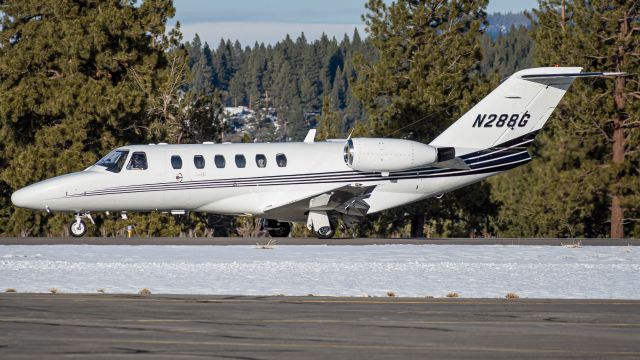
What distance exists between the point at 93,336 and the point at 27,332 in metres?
0.81

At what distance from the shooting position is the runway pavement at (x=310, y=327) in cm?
1109

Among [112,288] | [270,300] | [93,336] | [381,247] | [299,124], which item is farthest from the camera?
[299,124]

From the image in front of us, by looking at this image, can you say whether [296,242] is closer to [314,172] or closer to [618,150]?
[314,172]

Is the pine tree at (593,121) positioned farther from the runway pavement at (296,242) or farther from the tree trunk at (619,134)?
the runway pavement at (296,242)

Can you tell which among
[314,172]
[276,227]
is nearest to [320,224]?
[314,172]

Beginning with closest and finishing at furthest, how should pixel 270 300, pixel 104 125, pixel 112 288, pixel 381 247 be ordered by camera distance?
pixel 270 300 < pixel 112 288 < pixel 381 247 < pixel 104 125

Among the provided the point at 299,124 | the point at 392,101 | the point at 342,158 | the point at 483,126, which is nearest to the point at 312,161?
the point at 342,158

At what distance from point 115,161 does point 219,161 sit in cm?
269

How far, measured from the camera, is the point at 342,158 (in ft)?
99.4

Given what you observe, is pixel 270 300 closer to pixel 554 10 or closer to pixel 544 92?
pixel 544 92

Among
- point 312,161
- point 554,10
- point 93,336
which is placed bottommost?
point 93,336

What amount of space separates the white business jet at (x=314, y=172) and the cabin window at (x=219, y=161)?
0.09ft

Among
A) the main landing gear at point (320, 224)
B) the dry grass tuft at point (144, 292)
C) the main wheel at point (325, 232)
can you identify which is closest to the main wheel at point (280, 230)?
the main landing gear at point (320, 224)

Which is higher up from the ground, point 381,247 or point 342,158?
point 342,158
